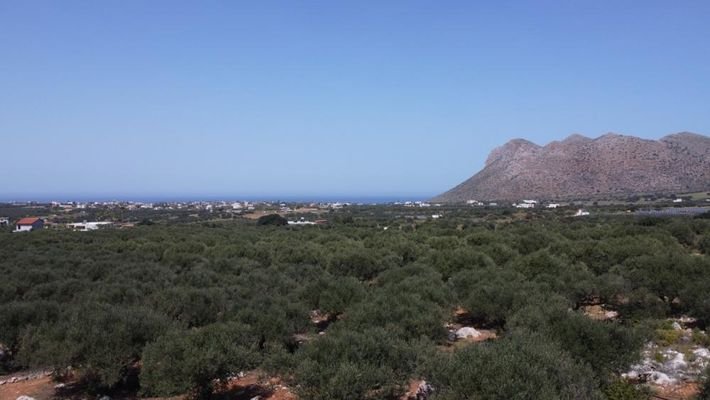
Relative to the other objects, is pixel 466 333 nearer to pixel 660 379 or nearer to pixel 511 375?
pixel 660 379

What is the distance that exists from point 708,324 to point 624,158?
16380cm

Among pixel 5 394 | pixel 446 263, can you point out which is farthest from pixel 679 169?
pixel 5 394

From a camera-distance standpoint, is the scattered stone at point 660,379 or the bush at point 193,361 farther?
the scattered stone at point 660,379

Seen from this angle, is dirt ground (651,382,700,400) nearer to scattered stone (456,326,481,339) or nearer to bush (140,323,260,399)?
scattered stone (456,326,481,339)

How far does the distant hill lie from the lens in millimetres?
153000

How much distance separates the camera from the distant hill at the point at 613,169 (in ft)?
502

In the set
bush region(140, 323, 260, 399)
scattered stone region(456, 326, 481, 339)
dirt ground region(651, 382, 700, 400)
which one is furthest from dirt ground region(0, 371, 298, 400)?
dirt ground region(651, 382, 700, 400)

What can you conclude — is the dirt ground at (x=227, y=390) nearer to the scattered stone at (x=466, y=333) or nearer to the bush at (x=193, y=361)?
the bush at (x=193, y=361)

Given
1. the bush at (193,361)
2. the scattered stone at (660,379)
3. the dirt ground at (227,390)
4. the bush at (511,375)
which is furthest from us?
the dirt ground at (227,390)

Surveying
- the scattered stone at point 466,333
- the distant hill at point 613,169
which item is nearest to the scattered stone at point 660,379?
the scattered stone at point 466,333

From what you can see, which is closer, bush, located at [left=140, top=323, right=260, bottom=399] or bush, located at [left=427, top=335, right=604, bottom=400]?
bush, located at [left=427, top=335, right=604, bottom=400]

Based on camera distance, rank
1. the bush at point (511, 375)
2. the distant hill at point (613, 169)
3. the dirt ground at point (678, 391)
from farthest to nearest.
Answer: the distant hill at point (613, 169) < the dirt ground at point (678, 391) < the bush at point (511, 375)

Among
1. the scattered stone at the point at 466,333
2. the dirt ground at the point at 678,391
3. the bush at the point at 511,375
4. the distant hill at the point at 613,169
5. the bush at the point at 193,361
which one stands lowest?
the scattered stone at the point at 466,333

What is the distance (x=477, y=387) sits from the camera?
10102 millimetres
